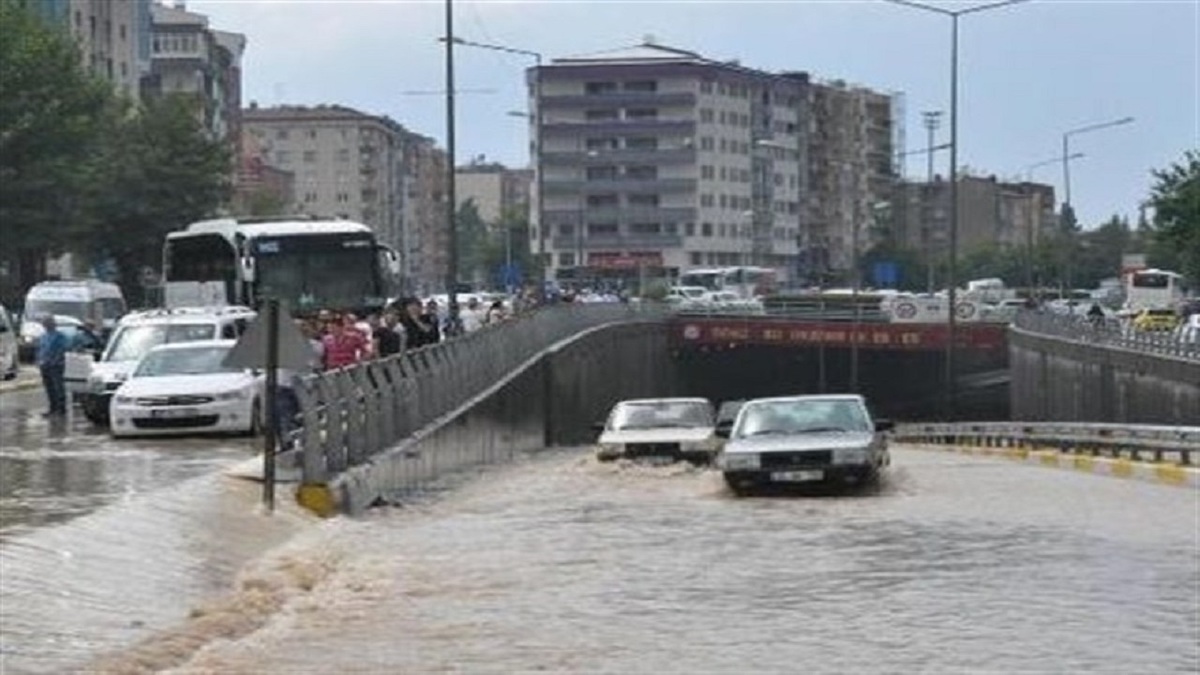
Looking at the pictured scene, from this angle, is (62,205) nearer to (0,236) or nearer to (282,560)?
(0,236)

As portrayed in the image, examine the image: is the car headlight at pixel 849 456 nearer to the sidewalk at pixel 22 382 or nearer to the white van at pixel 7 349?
the sidewalk at pixel 22 382

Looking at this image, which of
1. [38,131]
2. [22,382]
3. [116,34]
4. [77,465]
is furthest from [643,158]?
[77,465]

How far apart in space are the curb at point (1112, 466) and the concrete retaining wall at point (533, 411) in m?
9.88

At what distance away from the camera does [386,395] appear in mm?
28328

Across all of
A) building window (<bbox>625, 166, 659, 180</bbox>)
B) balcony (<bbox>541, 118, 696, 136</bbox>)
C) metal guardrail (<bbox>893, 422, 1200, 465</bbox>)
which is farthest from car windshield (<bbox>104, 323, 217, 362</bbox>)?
building window (<bbox>625, 166, 659, 180</bbox>)

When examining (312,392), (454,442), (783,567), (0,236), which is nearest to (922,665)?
(783,567)

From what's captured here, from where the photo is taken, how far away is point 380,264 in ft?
139

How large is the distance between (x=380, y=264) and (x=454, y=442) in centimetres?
842

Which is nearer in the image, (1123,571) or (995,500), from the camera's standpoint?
(1123,571)

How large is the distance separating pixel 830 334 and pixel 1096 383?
30.6 meters

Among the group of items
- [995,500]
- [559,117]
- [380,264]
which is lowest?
[995,500]

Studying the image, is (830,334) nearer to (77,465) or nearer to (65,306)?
(65,306)

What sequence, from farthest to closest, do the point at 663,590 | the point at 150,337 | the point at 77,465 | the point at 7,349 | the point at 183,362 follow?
1. the point at 7,349
2. the point at 150,337
3. the point at 183,362
4. the point at 77,465
5. the point at 663,590

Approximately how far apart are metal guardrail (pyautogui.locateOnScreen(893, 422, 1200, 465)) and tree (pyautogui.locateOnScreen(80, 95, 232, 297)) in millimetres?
32653
